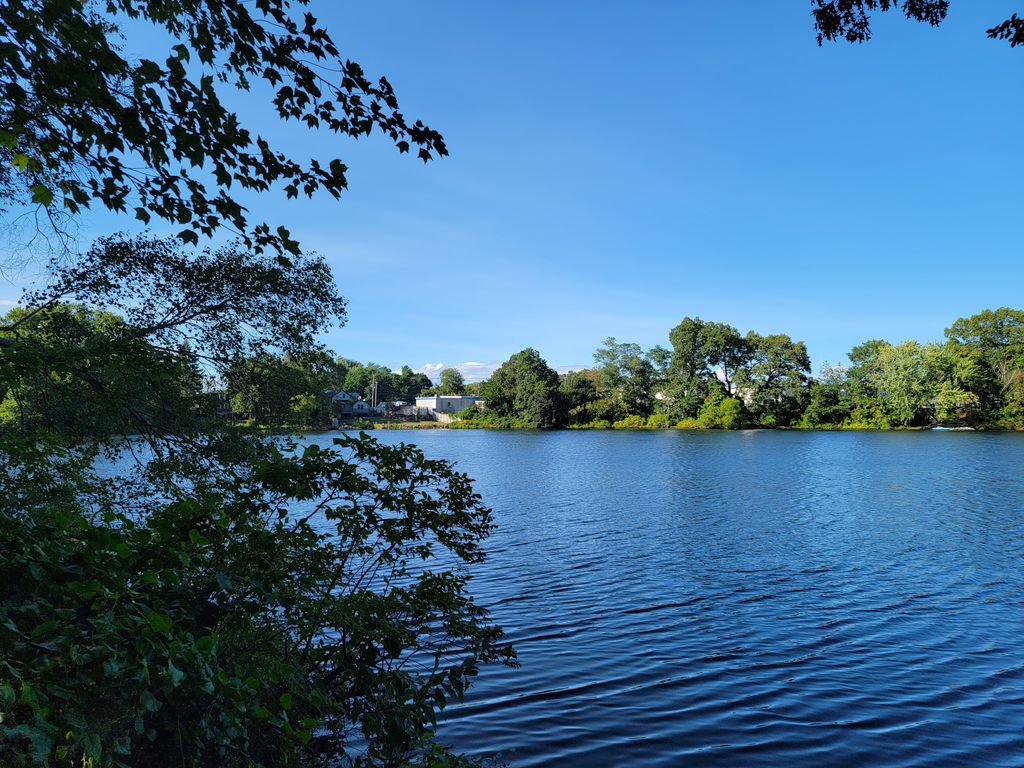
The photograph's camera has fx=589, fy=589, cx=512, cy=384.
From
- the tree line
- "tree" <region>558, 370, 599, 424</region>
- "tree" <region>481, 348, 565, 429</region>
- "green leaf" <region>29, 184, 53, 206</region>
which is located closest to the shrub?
the tree line

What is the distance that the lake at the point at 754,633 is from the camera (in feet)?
20.8

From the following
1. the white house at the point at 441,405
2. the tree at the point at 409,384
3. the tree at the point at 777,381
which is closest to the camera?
the tree at the point at 777,381

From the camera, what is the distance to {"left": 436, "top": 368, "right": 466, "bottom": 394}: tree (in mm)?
146250

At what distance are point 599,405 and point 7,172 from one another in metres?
87.0

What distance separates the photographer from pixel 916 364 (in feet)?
240

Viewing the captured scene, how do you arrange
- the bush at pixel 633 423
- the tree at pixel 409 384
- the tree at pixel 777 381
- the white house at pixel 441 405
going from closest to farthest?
1. the tree at pixel 777 381
2. the bush at pixel 633 423
3. the white house at pixel 441 405
4. the tree at pixel 409 384

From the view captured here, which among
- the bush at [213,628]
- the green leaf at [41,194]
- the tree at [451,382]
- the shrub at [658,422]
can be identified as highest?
the tree at [451,382]

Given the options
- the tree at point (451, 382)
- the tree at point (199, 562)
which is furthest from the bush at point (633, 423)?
the tree at point (199, 562)

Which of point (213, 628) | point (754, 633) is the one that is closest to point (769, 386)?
point (754, 633)

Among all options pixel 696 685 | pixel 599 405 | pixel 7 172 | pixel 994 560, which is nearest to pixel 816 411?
pixel 599 405

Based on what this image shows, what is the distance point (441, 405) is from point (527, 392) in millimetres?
37536

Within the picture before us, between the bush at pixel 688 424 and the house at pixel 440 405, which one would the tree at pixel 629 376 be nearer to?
the bush at pixel 688 424

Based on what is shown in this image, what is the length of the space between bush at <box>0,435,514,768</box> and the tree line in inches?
3228

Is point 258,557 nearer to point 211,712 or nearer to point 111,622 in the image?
point 211,712
